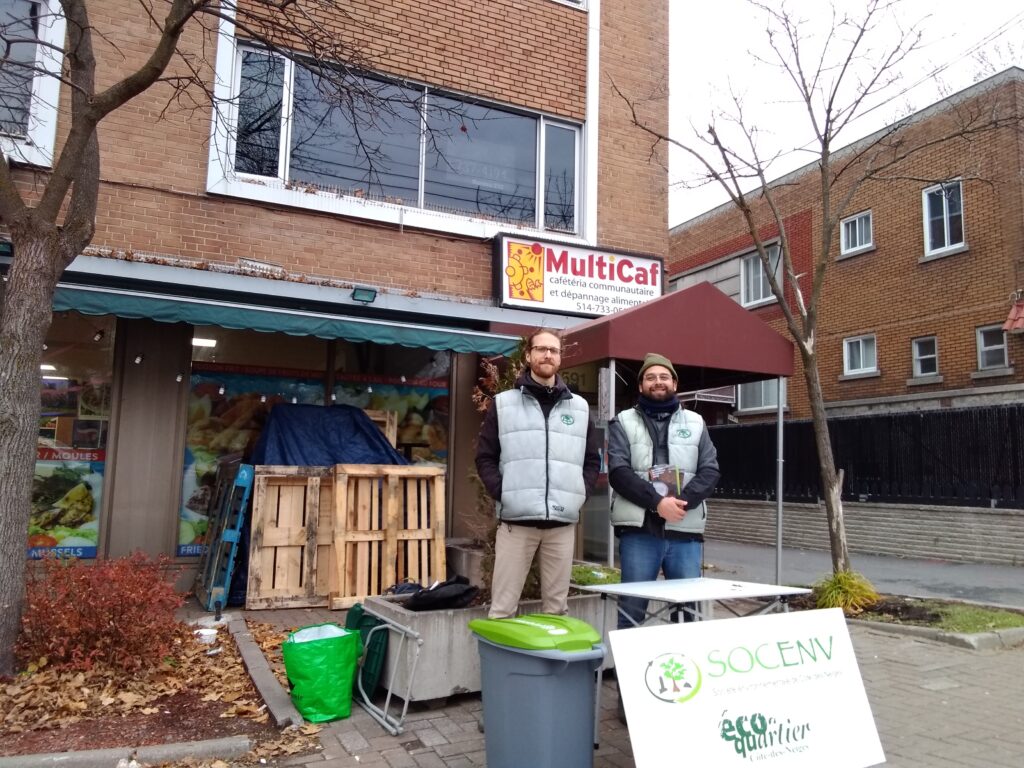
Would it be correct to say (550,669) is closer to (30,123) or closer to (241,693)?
(241,693)

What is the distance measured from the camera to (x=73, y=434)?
284 inches

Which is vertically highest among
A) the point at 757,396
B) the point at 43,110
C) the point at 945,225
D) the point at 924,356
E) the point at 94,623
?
the point at 945,225

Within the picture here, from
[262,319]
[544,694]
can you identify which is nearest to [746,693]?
[544,694]

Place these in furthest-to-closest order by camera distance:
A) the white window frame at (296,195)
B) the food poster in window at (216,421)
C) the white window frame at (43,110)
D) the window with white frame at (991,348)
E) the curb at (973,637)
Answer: the window with white frame at (991,348) < the white window frame at (296,195) < the food poster in window at (216,421) < the white window frame at (43,110) < the curb at (973,637)

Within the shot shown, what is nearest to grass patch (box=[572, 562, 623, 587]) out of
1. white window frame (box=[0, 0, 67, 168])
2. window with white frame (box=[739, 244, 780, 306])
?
white window frame (box=[0, 0, 67, 168])

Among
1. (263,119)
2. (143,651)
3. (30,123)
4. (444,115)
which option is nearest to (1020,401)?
(444,115)

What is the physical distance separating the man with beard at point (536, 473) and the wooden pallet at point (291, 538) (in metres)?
3.16

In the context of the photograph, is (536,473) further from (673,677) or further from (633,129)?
(633,129)

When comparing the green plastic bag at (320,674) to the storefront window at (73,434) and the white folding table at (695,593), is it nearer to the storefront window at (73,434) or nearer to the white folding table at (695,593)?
the white folding table at (695,593)

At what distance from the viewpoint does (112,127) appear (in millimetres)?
7438

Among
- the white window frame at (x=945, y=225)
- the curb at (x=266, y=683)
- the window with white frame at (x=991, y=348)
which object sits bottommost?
the curb at (x=266, y=683)

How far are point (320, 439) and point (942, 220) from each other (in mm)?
14063

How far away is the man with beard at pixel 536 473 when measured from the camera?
13.8 ft

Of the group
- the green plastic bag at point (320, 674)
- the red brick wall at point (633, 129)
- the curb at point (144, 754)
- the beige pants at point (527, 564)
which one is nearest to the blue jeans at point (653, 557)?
the beige pants at point (527, 564)
